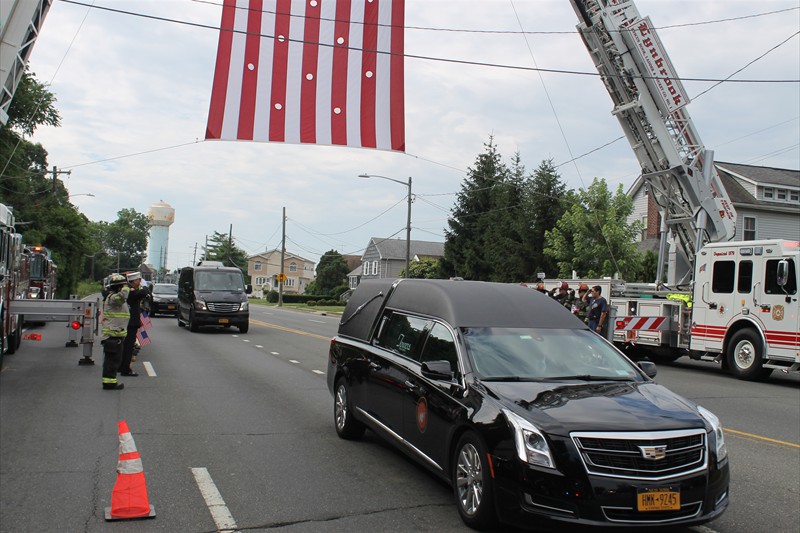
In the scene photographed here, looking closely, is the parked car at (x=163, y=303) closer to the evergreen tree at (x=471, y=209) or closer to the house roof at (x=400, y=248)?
the evergreen tree at (x=471, y=209)

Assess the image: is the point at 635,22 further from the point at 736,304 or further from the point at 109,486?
the point at 109,486

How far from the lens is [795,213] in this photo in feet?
118

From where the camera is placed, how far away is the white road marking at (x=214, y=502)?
4977mm

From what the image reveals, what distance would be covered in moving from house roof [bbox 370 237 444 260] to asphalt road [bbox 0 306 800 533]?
246ft

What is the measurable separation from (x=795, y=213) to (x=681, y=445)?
119ft

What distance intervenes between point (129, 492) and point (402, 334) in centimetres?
275

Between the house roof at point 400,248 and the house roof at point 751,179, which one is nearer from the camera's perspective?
the house roof at point 751,179

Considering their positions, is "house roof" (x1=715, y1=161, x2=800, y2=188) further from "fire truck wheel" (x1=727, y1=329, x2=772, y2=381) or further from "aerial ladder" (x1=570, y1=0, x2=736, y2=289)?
"fire truck wheel" (x1=727, y1=329, x2=772, y2=381)

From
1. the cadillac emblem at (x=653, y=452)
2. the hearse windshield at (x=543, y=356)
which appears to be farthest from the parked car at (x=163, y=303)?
the cadillac emblem at (x=653, y=452)

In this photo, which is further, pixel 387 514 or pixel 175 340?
pixel 175 340

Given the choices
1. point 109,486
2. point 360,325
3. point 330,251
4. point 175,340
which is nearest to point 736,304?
point 360,325

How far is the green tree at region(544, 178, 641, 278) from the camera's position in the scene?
3173 centimetres

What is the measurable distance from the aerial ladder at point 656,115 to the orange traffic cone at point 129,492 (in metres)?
14.3

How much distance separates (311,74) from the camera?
1152cm
